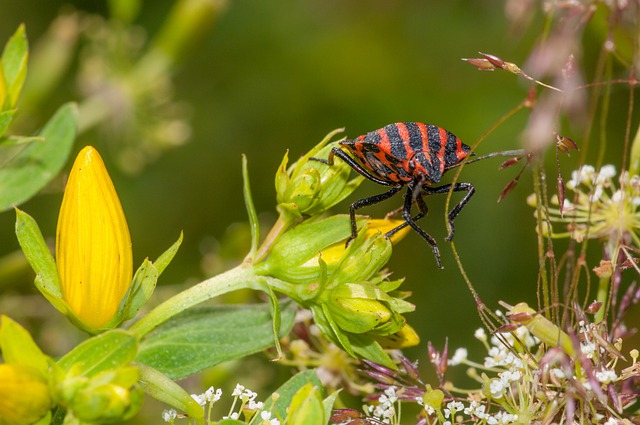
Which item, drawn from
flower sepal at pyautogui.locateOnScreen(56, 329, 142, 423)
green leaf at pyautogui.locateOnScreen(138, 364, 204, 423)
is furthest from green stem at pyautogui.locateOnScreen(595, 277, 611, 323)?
flower sepal at pyautogui.locateOnScreen(56, 329, 142, 423)

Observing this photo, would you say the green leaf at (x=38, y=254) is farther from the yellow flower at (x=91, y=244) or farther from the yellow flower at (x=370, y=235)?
the yellow flower at (x=370, y=235)

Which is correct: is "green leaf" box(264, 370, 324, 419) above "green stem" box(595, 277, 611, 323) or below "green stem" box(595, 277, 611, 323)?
below

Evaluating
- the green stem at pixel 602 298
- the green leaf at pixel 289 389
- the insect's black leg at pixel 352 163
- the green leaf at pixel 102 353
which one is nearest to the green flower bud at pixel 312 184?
the insect's black leg at pixel 352 163

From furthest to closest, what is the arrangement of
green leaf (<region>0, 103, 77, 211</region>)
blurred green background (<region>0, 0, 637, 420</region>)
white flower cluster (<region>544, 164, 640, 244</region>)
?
blurred green background (<region>0, 0, 637, 420</region>) < green leaf (<region>0, 103, 77, 211</region>) < white flower cluster (<region>544, 164, 640, 244</region>)

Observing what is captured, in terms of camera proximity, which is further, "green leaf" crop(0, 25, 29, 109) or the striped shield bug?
"green leaf" crop(0, 25, 29, 109)

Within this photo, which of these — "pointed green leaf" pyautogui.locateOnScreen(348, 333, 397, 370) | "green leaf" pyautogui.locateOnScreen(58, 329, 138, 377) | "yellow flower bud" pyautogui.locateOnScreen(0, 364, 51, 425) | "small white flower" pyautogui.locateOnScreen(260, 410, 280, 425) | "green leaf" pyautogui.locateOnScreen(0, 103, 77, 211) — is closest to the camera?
"yellow flower bud" pyautogui.locateOnScreen(0, 364, 51, 425)

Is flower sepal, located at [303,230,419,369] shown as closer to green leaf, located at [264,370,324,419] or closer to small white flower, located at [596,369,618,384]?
green leaf, located at [264,370,324,419]
